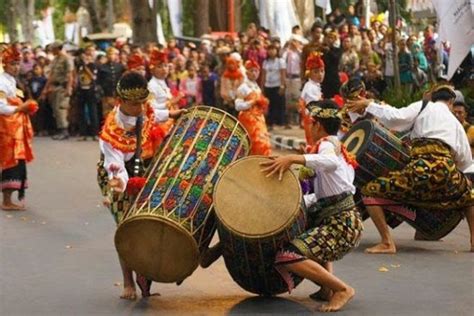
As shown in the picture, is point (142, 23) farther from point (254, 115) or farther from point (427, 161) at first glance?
point (427, 161)

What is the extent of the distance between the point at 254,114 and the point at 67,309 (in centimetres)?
895

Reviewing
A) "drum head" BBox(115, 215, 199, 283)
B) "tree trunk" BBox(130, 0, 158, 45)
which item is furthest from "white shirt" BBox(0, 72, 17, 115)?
"tree trunk" BBox(130, 0, 158, 45)

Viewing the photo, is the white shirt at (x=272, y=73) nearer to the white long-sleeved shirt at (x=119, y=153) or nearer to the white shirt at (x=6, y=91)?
the white shirt at (x=6, y=91)

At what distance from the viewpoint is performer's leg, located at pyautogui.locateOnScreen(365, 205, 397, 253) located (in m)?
10.6

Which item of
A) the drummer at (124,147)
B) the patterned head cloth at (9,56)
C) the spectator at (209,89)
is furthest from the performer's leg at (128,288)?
the spectator at (209,89)

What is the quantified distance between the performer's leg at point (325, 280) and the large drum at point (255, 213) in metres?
0.17

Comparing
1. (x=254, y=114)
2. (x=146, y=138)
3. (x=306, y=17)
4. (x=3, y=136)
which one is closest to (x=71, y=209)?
(x=3, y=136)

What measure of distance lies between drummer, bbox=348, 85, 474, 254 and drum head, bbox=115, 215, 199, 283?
9.15 ft

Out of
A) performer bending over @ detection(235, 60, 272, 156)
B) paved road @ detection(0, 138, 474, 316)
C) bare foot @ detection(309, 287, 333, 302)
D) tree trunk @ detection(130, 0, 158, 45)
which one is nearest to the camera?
paved road @ detection(0, 138, 474, 316)

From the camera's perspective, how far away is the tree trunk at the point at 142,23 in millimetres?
32844

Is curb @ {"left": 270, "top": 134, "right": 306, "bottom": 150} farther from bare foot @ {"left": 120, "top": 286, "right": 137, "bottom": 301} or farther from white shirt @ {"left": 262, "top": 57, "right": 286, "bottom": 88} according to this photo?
bare foot @ {"left": 120, "top": 286, "right": 137, "bottom": 301}

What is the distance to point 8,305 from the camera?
8.52 m

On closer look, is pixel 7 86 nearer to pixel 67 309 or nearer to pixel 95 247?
pixel 95 247

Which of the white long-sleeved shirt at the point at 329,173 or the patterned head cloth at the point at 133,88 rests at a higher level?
the patterned head cloth at the point at 133,88
